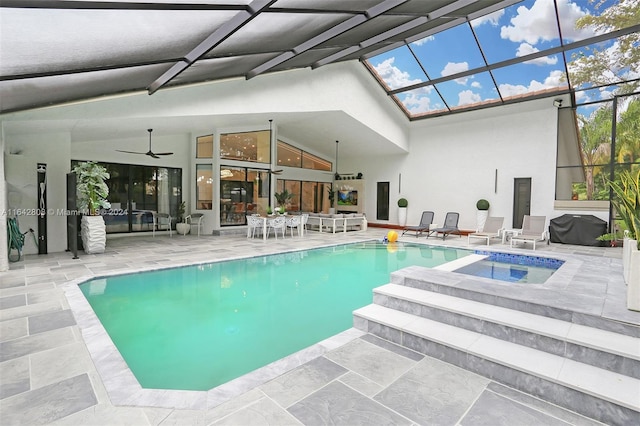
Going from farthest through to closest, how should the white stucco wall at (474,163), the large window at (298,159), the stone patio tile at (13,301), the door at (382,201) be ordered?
1. the door at (382,201)
2. the large window at (298,159)
3. the white stucco wall at (474,163)
4. the stone patio tile at (13,301)

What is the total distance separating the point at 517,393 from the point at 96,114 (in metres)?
7.59

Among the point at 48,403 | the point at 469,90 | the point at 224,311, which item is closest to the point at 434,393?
the point at 48,403

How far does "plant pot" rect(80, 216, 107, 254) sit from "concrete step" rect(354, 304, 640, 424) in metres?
7.21

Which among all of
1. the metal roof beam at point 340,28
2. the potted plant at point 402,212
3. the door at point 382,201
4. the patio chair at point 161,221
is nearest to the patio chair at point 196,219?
the patio chair at point 161,221

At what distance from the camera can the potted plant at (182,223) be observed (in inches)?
447

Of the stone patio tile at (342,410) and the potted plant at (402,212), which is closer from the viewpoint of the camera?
the stone patio tile at (342,410)

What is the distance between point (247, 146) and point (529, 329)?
35.8ft

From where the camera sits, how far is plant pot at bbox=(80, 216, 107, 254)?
25.3 feet

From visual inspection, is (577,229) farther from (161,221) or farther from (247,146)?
(161,221)

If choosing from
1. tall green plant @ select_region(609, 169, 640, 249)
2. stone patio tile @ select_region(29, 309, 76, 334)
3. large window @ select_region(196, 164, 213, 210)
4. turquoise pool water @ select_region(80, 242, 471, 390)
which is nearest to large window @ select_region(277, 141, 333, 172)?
large window @ select_region(196, 164, 213, 210)

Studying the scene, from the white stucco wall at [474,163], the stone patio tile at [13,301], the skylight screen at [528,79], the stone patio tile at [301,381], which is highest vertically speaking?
the skylight screen at [528,79]

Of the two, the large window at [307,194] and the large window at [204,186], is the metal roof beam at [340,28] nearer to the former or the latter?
the large window at [204,186]

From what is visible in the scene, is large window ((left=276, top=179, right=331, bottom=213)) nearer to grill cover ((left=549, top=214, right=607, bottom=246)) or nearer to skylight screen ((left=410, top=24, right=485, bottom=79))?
skylight screen ((left=410, top=24, right=485, bottom=79))

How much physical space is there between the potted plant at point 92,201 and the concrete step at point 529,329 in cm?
717
